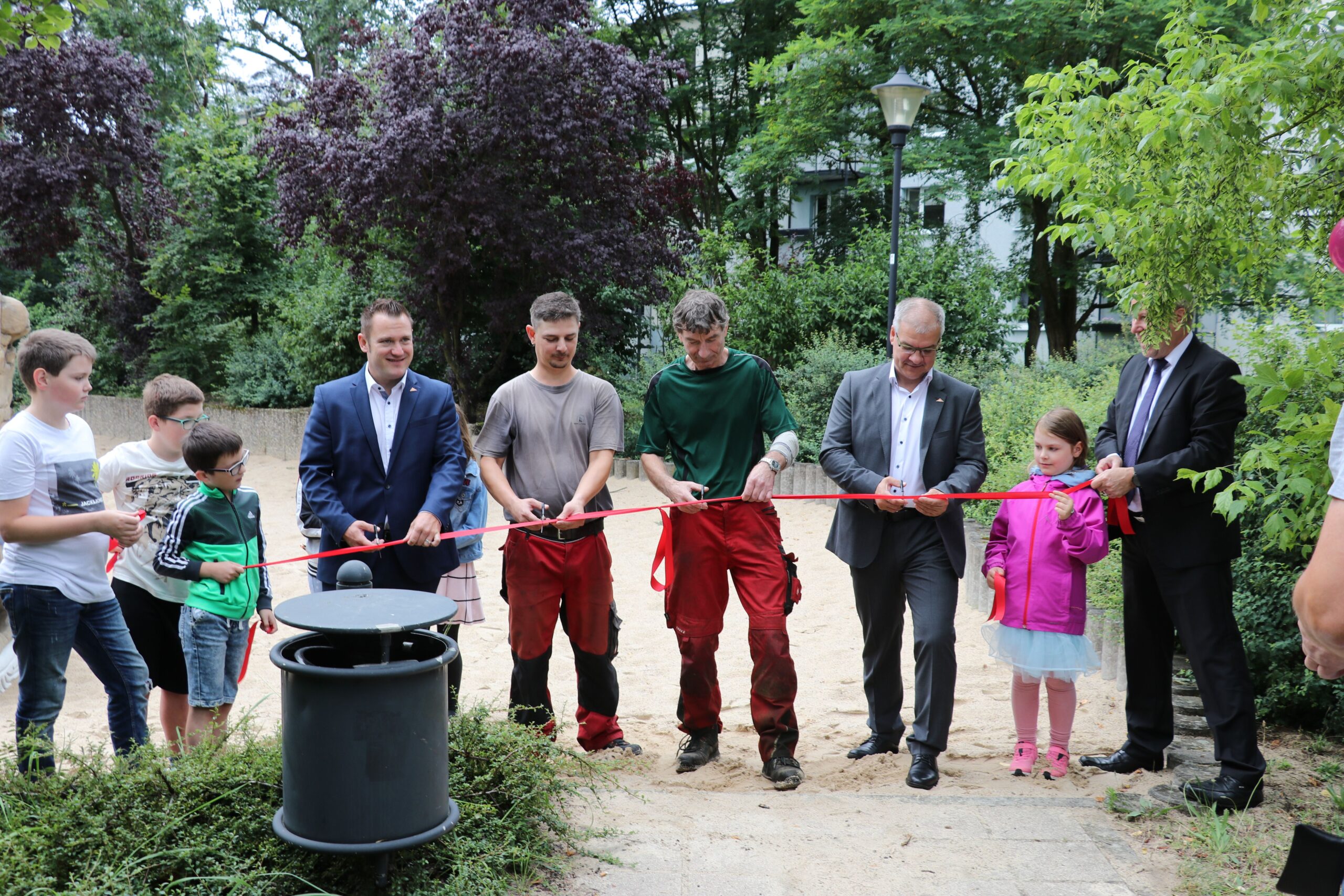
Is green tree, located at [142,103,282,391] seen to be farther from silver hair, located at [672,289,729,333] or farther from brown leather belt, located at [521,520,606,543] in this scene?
silver hair, located at [672,289,729,333]

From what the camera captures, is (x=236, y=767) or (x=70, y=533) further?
(x=70, y=533)

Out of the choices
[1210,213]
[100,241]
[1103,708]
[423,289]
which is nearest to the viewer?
[1210,213]

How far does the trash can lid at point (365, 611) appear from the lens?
2.81m

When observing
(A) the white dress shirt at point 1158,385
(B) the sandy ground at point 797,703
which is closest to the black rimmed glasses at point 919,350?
(A) the white dress shirt at point 1158,385

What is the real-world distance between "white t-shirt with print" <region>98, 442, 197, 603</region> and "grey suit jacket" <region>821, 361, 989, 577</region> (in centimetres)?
272

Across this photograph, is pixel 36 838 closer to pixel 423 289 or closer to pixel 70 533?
pixel 70 533

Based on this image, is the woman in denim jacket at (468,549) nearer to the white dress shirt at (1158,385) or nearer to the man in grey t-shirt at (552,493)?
the man in grey t-shirt at (552,493)

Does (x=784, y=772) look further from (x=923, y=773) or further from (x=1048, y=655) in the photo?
(x=1048, y=655)

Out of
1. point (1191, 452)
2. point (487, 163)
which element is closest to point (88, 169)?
point (487, 163)

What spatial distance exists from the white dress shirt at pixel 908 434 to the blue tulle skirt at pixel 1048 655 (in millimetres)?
767

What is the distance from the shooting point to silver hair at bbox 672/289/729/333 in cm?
446

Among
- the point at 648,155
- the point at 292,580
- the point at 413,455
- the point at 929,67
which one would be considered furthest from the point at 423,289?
the point at 413,455

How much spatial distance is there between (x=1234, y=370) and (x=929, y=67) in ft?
45.5

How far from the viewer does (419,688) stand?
2.89 metres
